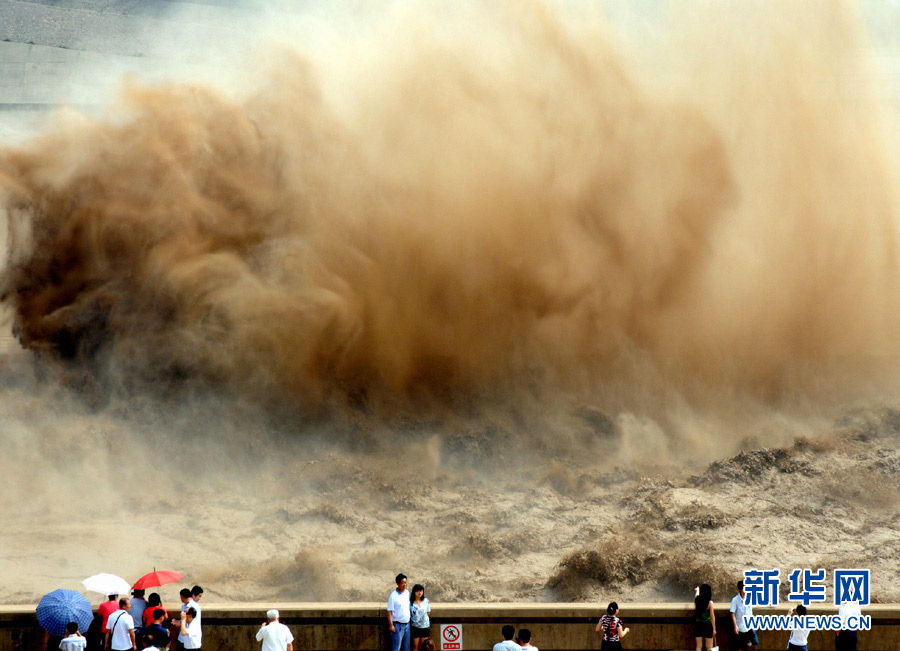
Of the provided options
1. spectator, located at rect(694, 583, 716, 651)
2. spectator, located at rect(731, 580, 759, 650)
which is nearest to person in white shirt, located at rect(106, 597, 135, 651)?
spectator, located at rect(694, 583, 716, 651)

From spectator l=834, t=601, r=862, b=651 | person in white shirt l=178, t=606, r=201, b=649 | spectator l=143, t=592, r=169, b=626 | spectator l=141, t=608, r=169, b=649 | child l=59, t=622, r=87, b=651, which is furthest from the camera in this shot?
spectator l=834, t=601, r=862, b=651

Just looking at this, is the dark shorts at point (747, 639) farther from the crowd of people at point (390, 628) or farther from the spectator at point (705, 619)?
the spectator at point (705, 619)

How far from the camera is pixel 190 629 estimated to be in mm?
8422

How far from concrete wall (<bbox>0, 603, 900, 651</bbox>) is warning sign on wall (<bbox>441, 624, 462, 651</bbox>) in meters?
0.05

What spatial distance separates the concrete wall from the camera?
9117mm

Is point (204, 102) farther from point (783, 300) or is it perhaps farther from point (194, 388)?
point (783, 300)

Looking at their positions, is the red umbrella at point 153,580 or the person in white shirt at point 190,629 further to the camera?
the red umbrella at point 153,580

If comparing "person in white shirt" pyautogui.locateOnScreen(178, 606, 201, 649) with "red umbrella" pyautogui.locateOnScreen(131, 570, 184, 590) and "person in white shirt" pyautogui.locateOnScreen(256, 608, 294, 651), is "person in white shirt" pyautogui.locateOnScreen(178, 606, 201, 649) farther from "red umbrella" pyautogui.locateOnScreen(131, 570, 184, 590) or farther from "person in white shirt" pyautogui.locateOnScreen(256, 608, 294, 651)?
"person in white shirt" pyautogui.locateOnScreen(256, 608, 294, 651)

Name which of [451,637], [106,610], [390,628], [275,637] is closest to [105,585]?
[106,610]

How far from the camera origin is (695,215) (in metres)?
21.4

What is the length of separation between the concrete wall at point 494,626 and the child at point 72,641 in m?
1.51

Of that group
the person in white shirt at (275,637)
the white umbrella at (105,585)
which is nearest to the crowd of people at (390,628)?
the person in white shirt at (275,637)

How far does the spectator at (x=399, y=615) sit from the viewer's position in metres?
8.88

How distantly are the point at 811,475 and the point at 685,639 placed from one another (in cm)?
815
